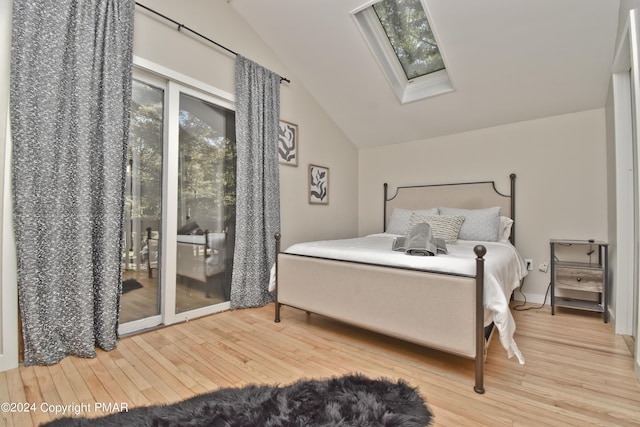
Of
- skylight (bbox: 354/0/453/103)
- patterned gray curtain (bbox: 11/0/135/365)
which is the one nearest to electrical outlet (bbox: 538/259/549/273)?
skylight (bbox: 354/0/453/103)

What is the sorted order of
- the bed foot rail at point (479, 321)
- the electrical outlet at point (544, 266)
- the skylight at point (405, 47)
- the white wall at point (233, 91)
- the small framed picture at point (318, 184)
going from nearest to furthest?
1. the bed foot rail at point (479, 321)
2. the white wall at point (233, 91)
3. the skylight at point (405, 47)
4. the electrical outlet at point (544, 266)
5. the small framed picture at point (318, 184)

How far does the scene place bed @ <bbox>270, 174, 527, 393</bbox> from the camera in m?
1.54

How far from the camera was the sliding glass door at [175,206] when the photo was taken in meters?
2.29

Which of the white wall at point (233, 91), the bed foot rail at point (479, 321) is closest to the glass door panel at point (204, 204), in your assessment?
the white wall at point (233, 91)

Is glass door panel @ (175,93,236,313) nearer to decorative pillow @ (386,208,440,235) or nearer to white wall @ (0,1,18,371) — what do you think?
white wall @ (0,1,18,371)

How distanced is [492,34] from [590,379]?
8.32ft

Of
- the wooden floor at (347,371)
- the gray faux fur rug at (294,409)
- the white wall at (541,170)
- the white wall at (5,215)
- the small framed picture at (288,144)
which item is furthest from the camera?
the small framed picture at (288,144)

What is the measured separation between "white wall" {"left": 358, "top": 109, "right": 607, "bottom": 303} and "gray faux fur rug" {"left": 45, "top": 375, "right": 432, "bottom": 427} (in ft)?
8.36

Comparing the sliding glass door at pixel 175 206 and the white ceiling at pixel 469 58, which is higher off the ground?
the white ceiling at pixel 469 58

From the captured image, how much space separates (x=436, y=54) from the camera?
3012 millimetres

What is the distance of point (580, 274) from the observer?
2.59 m

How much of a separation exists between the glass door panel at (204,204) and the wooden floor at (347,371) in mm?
418

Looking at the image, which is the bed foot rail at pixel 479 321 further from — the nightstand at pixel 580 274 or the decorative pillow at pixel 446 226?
the nightstand at pixel 580 274

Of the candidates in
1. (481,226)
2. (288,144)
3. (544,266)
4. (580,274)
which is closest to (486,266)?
(481,226)
